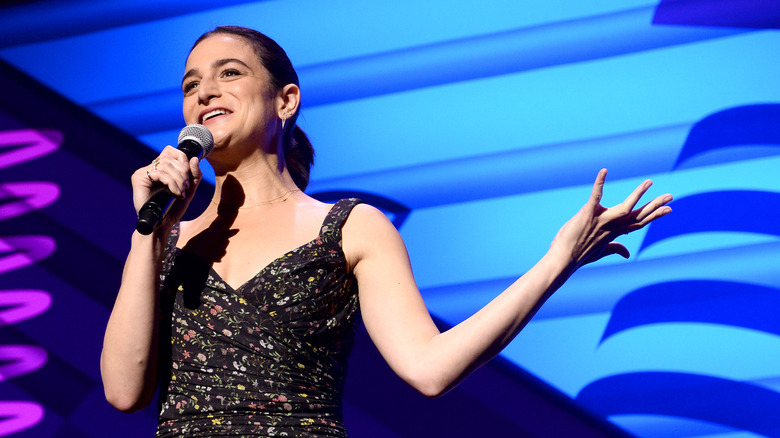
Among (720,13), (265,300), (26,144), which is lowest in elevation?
(265,300)

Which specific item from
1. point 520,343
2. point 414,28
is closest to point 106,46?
point 414,28

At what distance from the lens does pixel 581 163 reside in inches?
69.7

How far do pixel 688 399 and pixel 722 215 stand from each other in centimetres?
42

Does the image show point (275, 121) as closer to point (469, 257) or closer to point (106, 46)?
point (469, 257)

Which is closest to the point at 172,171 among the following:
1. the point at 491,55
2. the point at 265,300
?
the point at 265,300

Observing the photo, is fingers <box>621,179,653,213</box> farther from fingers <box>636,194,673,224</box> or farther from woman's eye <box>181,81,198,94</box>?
woman's eye <box>181,81,198,94</box>

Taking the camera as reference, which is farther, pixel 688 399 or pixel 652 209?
pixel 688 399

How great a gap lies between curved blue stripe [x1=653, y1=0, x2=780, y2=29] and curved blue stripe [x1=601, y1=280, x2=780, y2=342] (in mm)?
622

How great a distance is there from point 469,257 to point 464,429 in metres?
0.42

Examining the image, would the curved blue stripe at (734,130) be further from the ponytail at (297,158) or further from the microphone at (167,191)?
the microphone at (167,191)

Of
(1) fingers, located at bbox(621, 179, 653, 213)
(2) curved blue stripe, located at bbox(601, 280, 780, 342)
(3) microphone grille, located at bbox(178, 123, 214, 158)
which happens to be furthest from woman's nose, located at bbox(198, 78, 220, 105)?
(2) curved blue stripe, located at bbox(601, 280, 780, 342)

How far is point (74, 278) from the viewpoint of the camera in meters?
2.12

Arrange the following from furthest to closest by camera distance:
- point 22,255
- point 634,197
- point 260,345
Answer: point 22,255, point 260,345, point 634,197

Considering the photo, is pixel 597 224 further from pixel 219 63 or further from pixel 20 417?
pixel 20 417
